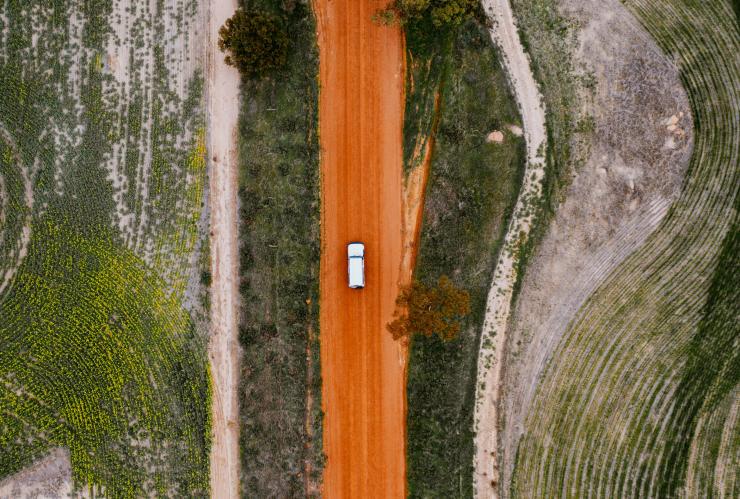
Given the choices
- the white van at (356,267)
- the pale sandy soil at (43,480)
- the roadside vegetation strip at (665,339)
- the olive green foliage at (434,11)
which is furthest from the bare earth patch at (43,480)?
the olive green foliage at (434,11)

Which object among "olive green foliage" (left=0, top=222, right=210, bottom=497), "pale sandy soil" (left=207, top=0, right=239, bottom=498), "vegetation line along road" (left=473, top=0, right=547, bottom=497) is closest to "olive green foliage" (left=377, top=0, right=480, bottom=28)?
"vegetation line along road" (left=473, top=0, right=547, bottom=497)

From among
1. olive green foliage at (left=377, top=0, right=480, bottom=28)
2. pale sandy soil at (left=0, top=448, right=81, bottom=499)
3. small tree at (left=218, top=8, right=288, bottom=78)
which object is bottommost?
pale sandy soil at (left=0, top=448, right=81, bottom=499)

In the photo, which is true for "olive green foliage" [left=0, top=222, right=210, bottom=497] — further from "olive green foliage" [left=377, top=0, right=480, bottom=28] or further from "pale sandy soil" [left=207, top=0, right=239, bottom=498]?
"olive green foliage" [left=377, top=0, right=480, bottom=28]

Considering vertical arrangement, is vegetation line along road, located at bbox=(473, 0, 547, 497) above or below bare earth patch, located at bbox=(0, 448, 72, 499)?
above

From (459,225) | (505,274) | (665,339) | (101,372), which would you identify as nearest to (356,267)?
A: (459,225)

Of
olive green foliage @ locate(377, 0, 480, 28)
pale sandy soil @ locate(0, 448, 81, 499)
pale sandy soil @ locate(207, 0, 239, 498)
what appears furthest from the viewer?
pale sandy soil @ locate(0, 448, 81, 499)

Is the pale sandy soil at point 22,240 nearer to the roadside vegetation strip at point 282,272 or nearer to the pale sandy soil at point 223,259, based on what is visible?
the pale sandy soil at point 223,259

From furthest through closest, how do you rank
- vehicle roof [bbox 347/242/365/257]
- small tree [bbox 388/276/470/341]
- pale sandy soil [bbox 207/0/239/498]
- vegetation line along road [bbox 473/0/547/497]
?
pale sandy soil [bbox 207/0/239/498], vegetation line along road [bbox 473/0/547/497], vehicle roof [bbox 347/242/365/257], small tree [bbox 388/276/470/341]

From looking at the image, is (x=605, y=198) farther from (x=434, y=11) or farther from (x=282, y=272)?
(x=282, y=272)
